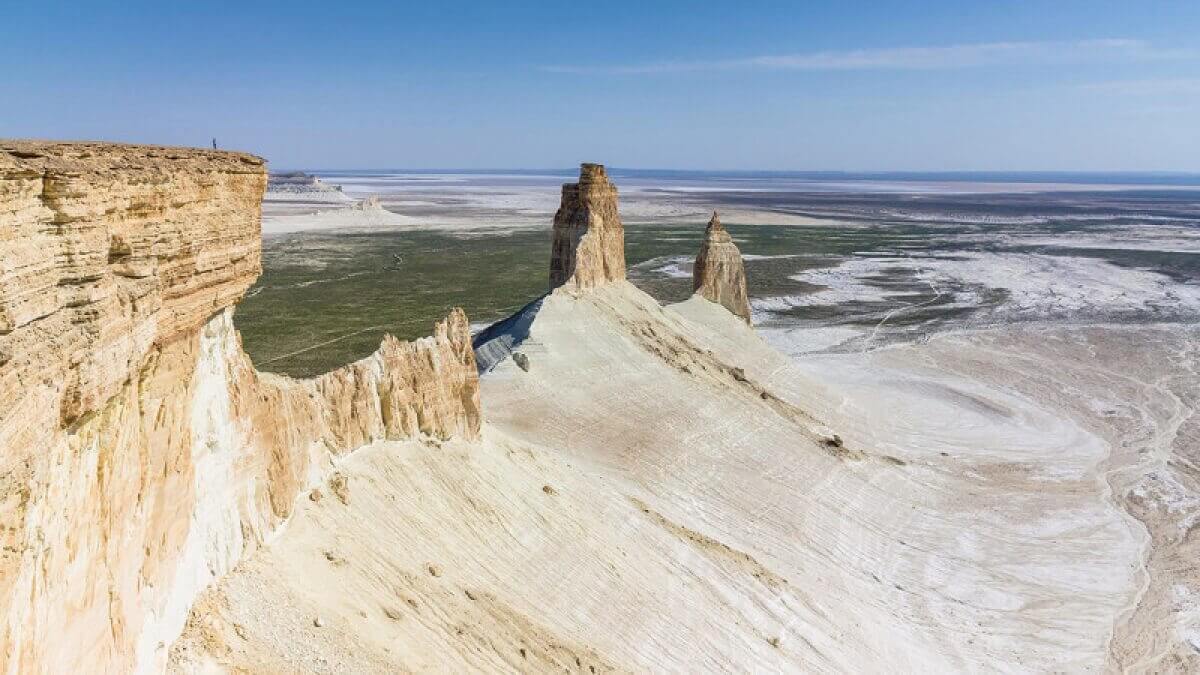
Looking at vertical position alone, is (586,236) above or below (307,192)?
above

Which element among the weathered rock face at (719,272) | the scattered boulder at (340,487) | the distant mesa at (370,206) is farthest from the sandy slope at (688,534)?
the distant mesa at (370,206)

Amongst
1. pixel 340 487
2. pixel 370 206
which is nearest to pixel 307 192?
pixel 370 206

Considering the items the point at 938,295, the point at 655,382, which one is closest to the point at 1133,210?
the point at 938,295

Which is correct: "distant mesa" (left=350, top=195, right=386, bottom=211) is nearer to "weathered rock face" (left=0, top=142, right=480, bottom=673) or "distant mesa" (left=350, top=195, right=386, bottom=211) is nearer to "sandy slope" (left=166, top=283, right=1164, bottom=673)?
"sandy slope" (left=166, top=283, right=1164, bottom=673)

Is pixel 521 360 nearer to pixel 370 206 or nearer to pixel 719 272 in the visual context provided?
pixel 719 272

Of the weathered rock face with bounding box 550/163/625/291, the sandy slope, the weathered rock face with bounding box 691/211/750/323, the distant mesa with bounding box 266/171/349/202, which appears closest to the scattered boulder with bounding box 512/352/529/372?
the sandy slope

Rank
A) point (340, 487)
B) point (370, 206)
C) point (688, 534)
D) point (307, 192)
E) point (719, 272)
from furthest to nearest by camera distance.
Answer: point (307, 192)
point (370, 206)
point (719, 272)
point (688, 534)
point (340, 487)

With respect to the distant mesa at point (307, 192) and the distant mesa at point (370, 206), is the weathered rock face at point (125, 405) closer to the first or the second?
the distant mesa at point (370, 206)
